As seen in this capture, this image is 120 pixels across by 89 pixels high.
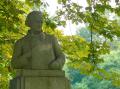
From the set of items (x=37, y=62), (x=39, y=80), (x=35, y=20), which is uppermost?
(x=35, y=20)

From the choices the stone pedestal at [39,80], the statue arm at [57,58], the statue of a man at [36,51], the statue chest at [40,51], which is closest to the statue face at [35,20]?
the statue of a man at [36,51]

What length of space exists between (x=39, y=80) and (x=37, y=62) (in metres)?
0.37

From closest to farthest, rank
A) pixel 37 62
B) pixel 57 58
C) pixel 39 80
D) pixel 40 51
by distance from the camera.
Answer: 1. pixel 39 80
2. pixel 37 62
3. pixel 40 51
4. pixel 57 58

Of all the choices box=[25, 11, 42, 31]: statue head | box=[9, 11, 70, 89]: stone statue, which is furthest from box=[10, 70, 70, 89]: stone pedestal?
box=[25, 11, 42, 31]: statue head

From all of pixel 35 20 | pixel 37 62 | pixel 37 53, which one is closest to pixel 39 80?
pixel 37 62

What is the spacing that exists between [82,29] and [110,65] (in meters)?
24.6

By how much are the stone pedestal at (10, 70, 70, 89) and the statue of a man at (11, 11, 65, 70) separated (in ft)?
0.52

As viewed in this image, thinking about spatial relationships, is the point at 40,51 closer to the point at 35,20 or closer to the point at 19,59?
the point at 19,59

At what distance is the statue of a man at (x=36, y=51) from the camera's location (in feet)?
26.6

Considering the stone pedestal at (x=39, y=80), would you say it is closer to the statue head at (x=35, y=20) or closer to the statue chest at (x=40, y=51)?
the statue chest at (x=40, y=51)

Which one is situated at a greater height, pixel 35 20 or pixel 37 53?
pixel 35 20

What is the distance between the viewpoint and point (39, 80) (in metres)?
7.90

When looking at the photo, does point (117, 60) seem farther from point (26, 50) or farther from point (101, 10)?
point (26, 50)

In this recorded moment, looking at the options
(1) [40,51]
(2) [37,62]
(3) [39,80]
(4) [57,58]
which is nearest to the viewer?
(3) [39,80]
